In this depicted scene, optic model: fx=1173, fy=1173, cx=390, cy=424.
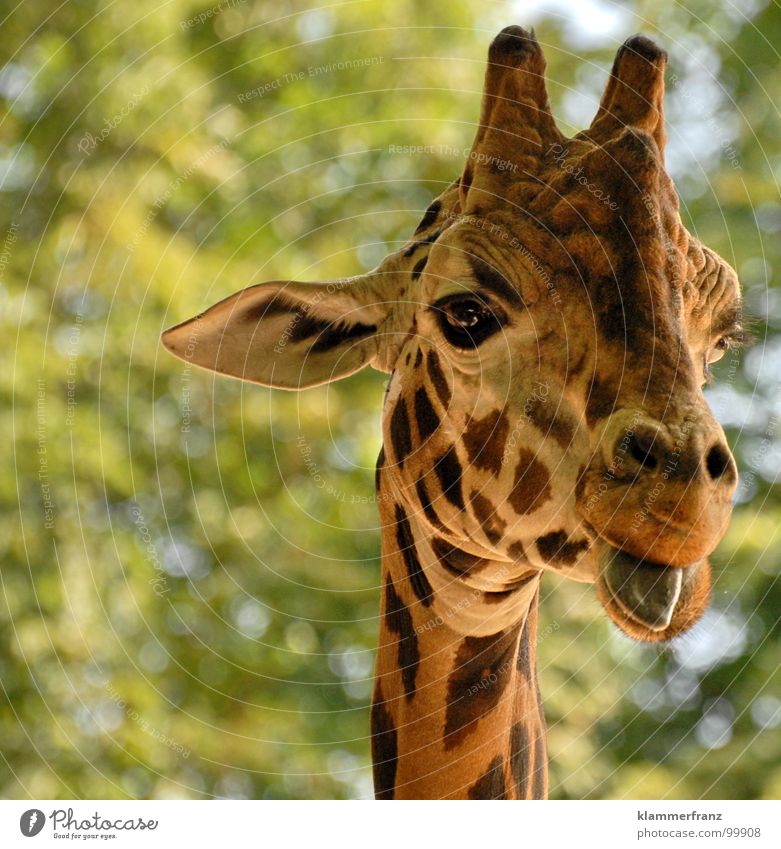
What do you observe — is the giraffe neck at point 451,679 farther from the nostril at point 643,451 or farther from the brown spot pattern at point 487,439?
the nostril at point 643,451

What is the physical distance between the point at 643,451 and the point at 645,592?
232 millimetres

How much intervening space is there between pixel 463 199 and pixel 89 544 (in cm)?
549

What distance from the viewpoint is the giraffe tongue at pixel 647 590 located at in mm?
1921

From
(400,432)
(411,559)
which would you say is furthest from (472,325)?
(411,559)

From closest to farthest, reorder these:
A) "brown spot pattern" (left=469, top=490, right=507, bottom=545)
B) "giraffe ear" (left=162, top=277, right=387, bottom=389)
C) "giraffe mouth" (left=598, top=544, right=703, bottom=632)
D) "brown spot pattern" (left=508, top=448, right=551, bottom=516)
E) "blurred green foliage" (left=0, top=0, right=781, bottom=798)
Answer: "giraffe mouth" (left=598, top=544, right=703, bottom=632), "brown spot pattern" (left=508, top=448, right=551, bottom=516), "brown spot pattern" (left=469, top=490, right=507, bottom=545), "giraffe ear" (left=162, top=277, right=387, bottom=389), "blurred green foliage" (left=0, top=0, right=781, bottom=798)

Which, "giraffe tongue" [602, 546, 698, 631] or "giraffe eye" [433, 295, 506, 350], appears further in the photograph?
"giraffe eye" [433, 295, 506, 350]

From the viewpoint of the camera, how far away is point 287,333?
2.58m

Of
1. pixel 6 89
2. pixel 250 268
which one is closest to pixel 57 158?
pixel 6 89

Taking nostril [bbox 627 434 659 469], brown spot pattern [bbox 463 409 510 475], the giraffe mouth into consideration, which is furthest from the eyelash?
the giraffe mouth

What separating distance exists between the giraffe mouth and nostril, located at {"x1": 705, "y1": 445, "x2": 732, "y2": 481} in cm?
16

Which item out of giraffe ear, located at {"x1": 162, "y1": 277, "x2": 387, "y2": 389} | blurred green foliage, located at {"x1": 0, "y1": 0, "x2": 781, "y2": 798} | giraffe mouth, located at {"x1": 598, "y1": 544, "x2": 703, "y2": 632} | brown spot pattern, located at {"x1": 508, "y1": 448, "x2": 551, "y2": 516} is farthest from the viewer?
blurred green foliage, located at {"x1": 0, "y1": 0, "x2": 781, "y2": 798}

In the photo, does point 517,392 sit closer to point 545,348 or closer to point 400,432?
point 545,348

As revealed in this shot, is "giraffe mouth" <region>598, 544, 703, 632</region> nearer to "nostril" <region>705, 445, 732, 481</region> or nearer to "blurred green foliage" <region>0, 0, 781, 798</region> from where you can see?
"nostril" <region>705, 445, 732, 481</region>

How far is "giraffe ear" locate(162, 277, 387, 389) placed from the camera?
2.53 meters
